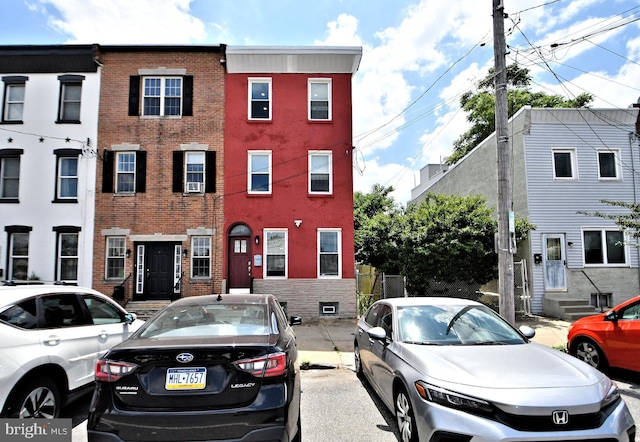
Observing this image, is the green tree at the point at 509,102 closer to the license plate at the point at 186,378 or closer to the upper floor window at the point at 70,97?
the upper floor window at the point at 70,97

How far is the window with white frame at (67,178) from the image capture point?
13.9m

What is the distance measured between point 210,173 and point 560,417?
12862 millimetres

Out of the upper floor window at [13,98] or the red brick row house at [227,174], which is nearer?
the red brick row house at [227,174]

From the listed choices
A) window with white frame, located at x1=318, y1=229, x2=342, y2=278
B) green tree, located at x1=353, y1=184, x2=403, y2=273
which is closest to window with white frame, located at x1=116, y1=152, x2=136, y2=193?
window with white frame, located at x1=318, y1=229, x2=342, y2=278

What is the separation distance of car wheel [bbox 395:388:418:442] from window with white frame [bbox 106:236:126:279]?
12.4 metres

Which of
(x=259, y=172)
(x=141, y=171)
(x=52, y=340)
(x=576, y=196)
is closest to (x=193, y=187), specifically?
(x=141, y=171)

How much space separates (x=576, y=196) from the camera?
1416 cm

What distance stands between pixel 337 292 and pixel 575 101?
22.7 metres

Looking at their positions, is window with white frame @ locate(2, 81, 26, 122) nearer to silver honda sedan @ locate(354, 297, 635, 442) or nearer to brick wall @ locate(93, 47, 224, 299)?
brick wall @ locate(93, 47, 224, 299)

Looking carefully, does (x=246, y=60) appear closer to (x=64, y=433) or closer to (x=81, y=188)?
(x=81, y=188)

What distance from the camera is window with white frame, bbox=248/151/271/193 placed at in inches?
554

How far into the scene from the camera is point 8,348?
3678 millimetres

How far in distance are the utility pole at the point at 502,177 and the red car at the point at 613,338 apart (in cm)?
135

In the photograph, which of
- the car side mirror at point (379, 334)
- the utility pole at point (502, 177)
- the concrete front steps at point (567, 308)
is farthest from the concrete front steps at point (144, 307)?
the concrete front steps at point (567, 308)
